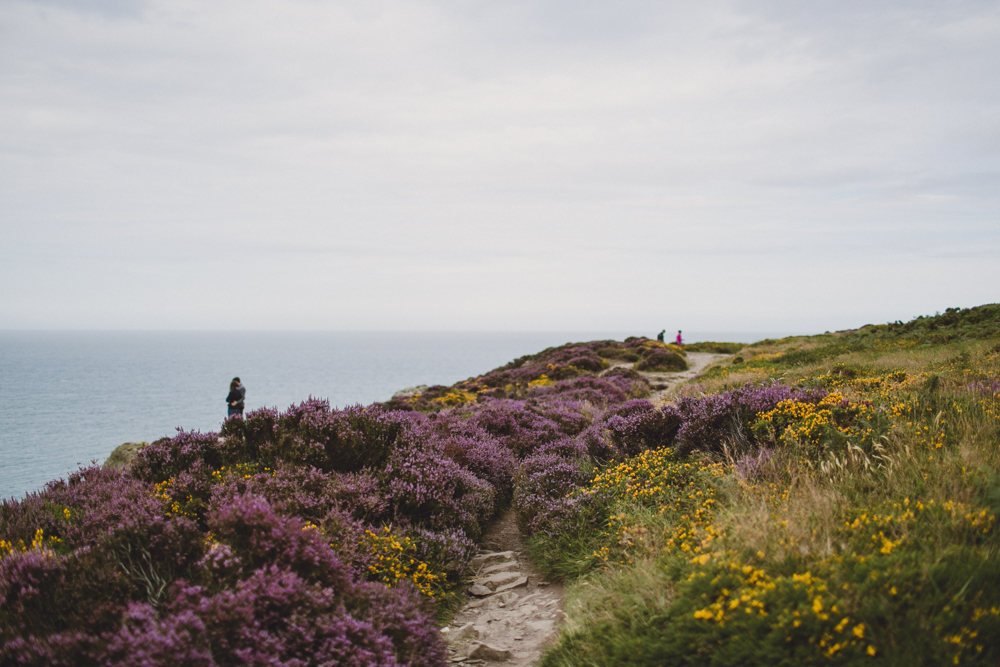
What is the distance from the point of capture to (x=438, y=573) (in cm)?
608

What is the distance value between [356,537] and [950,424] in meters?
7.07

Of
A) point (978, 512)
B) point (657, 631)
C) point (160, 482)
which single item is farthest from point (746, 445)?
point (160, 482)

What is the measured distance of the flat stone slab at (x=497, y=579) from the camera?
661 cm

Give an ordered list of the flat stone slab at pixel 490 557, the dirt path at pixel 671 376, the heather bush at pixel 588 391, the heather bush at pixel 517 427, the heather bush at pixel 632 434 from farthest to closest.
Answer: the dirt path at pixel 671 376 → the heather bush at pixel 588 391 → the heather bush at pixel 517 427 → the heather bush at pixel 632 434 → the flat stone slab at pixel 490 557

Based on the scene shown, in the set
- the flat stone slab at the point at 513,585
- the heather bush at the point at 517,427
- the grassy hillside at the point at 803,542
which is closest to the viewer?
the grassy hillside at the point at 803,542

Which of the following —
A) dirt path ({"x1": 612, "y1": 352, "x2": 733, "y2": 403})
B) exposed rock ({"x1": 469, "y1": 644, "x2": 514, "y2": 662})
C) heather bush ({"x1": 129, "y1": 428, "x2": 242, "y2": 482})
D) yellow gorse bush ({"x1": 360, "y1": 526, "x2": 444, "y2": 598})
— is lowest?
exposed rock ({"x1": 469, "y1": 644, "x2": 514, "y2": 662})

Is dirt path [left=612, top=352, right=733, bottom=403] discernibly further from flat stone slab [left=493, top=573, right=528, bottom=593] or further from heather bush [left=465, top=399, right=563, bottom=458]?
flat stone slab [left=493, top=573, right=528, bottom=593]

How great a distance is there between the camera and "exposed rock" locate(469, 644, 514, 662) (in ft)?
16.2

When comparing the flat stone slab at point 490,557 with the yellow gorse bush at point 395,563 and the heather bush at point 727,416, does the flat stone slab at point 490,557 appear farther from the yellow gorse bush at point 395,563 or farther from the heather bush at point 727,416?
the heather bush at point 727,416

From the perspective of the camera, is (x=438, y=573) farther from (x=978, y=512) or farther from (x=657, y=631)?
(x=978, y=512)

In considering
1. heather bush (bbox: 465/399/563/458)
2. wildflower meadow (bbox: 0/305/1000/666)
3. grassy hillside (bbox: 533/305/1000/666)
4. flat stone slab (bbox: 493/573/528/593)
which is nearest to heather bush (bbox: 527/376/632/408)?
heather bush (bbox: 465/399/563/458)

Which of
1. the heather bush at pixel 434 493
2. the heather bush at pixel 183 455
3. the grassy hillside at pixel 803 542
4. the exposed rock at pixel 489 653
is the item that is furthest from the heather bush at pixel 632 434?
the heather bush at pixel 183 455

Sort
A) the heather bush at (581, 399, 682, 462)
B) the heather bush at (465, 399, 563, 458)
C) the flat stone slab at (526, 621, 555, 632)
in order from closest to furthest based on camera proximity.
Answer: the flat stone slab at (526, 621, 555, 632), the heather bush at (581, 399, 682, 462), the heather bush at (465, 399, 563, 458)

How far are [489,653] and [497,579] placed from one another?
1.72 m
